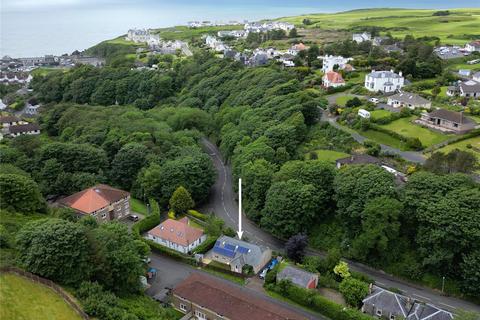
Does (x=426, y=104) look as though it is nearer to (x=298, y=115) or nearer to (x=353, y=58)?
(x=298, y=115)

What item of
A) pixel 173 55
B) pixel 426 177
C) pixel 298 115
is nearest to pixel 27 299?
pixel 426 177

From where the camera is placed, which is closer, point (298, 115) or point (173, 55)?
point (298, 115)

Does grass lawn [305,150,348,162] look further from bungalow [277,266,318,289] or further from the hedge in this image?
the hedge

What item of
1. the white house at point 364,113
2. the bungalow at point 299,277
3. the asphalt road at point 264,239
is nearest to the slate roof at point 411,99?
the white house at point 364,113

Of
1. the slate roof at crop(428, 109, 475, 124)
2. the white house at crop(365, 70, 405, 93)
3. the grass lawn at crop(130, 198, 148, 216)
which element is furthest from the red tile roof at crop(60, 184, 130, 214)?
the white house at crop(365, 70, 405, 93)

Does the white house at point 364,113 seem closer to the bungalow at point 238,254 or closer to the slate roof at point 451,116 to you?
the slate roof at point 451,116

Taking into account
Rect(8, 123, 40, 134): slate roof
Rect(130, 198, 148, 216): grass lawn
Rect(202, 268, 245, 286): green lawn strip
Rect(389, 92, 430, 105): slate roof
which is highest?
Rect(389, 92, 430, 105): slate roof
